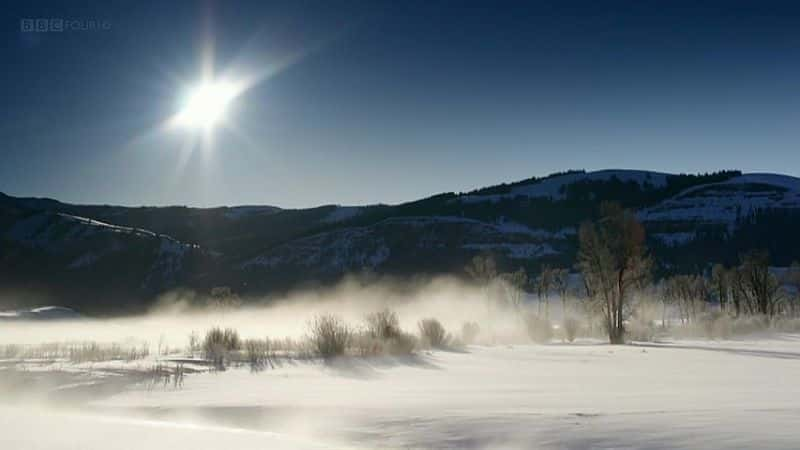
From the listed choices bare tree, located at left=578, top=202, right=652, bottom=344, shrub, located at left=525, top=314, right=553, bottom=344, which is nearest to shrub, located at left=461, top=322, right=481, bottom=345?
shrub, located at left=525, top=314, right=553, bottom=344

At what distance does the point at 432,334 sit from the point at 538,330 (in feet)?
→ 31.1

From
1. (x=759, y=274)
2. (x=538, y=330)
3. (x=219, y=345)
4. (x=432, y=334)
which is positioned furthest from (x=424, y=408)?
(x=759, y=274)

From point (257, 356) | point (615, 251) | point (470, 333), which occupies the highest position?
point (615, 251)

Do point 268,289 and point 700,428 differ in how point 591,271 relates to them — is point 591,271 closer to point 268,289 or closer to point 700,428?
point 700,428

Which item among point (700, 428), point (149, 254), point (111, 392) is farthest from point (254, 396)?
point (149, 254)

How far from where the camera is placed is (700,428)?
629 cm

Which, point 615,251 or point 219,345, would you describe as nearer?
point 219,345

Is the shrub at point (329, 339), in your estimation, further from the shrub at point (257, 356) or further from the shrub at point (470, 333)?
the shrub at point (470, 333)

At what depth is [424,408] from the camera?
8250 mm

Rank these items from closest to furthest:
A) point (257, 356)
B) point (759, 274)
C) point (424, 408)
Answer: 1. point (424, 408)
2. point (257, 356)
3. point (759, 274)

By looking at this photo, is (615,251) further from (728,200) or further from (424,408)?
(728,200)

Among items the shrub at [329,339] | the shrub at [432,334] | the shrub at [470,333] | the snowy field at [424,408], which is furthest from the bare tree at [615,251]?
the shrub at [329,339]

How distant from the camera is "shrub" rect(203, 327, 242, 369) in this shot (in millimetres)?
15044

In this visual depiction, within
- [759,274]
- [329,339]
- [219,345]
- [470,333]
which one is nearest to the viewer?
[329,339]
